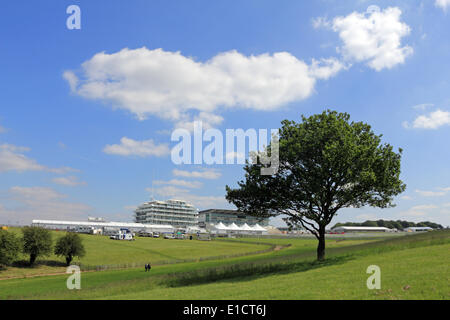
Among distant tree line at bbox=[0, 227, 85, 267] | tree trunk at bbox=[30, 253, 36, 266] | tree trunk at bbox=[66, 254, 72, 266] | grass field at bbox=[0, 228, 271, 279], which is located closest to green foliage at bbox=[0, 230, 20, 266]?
distant tree line at bbox=[0, 227, 85, 267]

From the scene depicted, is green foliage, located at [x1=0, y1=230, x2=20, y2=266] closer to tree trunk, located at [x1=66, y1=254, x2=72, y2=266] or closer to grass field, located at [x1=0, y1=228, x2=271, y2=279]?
grass field, located at [x1=0, y1=228, x2=271, y2=279]

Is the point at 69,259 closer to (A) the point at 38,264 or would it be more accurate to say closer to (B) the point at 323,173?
(A) the point at 38,264

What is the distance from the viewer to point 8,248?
69.4 m

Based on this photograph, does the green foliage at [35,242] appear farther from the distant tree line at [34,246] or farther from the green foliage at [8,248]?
the green foliage at [8,248]

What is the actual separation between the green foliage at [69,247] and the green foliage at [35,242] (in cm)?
238

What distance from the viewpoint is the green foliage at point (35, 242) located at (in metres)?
75.4

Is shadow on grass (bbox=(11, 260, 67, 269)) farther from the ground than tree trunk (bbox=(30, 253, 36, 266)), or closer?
closer

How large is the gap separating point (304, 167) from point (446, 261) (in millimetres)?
18290

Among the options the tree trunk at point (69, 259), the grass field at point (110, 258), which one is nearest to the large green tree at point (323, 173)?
the grass field at point (110, 258)

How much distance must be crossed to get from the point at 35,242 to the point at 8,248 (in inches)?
270

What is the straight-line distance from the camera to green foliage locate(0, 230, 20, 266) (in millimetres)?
68188

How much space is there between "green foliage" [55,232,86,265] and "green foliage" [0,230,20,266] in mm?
9804

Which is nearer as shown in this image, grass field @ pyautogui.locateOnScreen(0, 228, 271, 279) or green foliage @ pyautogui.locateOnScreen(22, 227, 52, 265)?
grass field @ pyautogui.locateOnScreen(0, 228, 271, 279)

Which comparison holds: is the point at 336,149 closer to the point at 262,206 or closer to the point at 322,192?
the point at 322,192
